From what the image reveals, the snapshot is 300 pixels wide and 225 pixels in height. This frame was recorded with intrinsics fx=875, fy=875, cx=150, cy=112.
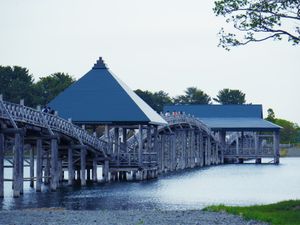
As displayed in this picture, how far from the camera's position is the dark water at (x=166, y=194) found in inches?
1585

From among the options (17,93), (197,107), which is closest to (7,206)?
(197,107)

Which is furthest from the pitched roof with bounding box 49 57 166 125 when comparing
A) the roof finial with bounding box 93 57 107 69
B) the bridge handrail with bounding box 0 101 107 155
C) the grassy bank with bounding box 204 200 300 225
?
the grassy bank with bounding box 204 200 300 225

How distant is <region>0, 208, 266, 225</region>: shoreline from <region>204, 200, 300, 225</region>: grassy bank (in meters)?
Result: 0.41

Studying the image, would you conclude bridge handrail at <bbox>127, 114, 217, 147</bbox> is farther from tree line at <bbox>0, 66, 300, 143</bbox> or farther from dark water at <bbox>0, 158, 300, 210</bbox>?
tree line at <bbox>0, 66, 300, 143</bbox>

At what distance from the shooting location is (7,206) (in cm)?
3797

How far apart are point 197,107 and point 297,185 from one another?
162 ft

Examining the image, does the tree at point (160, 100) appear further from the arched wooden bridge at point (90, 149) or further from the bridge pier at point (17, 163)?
the bridge pier at point (17, 163)

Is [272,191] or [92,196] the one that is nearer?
[92,196]

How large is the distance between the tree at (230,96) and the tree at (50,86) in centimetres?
4588

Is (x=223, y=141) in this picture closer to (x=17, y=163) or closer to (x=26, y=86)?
(x=26, y=86)

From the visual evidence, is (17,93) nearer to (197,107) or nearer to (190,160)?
(197,107)

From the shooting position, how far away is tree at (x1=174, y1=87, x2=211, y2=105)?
16900cm

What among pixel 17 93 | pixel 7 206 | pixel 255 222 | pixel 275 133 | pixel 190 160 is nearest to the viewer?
pixel 255 222

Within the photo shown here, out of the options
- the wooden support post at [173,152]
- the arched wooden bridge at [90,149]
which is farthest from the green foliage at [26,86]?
the wooden support post at [173,152]
